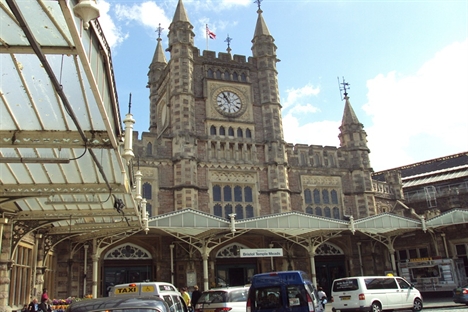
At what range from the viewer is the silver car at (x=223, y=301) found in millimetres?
14438

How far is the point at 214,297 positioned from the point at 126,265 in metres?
13.6

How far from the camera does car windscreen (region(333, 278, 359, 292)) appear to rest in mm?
17297

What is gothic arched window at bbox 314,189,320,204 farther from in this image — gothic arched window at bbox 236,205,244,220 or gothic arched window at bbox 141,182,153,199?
gothic arched window at bbox 141,182,153,199

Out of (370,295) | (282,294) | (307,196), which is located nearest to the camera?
(282,294)

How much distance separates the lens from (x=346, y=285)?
17.6m

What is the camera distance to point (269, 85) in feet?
112

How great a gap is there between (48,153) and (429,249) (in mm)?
27623

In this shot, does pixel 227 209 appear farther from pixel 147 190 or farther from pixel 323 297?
pixel 323 297

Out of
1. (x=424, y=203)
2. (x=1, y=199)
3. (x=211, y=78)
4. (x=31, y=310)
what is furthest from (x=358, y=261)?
(x=1, y=199)


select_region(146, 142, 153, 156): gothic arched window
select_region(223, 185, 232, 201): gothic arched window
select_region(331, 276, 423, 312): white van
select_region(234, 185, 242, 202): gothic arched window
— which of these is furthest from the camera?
select_region(234, 185, 242, 202): gothic arched window

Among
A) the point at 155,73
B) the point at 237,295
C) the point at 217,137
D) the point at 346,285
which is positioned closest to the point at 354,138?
the point at 217,137

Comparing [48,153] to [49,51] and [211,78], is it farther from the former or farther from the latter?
[211,78]

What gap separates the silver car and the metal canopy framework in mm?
4234

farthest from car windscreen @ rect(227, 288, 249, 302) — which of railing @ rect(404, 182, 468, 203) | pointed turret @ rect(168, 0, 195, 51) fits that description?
railing @ rect(404, 182, 468, 203)
